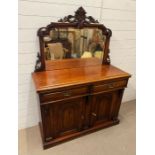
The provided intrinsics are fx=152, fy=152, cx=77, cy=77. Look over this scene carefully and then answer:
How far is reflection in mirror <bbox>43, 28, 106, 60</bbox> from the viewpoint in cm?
162

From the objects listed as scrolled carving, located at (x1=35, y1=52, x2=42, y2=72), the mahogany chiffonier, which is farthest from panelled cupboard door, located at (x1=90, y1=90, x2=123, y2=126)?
scrolled carving, located at (x1=35, y1=52, x2=42, y2=72)

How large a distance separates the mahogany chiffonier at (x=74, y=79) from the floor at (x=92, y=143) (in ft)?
0.26

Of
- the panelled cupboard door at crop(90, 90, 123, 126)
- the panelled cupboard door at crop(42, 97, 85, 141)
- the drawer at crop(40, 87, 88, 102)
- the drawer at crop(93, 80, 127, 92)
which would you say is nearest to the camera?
the drawer at crop(40, 87, 88, 102)

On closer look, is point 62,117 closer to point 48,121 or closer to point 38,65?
point 48,121

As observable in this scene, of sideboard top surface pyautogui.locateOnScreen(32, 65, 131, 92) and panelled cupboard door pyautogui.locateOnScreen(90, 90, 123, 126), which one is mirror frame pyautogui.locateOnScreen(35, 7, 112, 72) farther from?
panelled cupboard door pyautogui.locateOnScreen(90, 90, 123, 126)

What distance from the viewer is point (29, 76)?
1.71 m

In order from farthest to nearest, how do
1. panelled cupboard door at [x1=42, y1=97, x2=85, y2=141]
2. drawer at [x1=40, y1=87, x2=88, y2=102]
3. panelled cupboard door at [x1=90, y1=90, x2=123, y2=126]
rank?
panelled cupboard door at [x1=90, y1=90, x2=123, y2=126], panelled cupboard door at [x1=42, y1=97, x2=85, y2=141], drawer at [x1=40, y1=87, x2=88, y2=102]

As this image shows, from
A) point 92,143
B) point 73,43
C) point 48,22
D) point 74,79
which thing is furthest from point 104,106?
point 48,22

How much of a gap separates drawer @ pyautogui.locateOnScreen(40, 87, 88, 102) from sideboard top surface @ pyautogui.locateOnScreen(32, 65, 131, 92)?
7 centimetres

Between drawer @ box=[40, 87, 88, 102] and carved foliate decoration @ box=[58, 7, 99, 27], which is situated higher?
carved foliate decoration @ box=[58, 7, 99, 27]

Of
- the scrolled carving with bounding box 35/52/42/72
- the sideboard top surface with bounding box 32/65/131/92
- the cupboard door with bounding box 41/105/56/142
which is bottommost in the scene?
the cupboard door with bounding box 41/105/56/142

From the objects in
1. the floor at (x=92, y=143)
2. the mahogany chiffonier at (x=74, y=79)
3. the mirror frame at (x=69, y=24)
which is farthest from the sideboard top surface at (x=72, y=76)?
the floor at (x=92, y=143)
